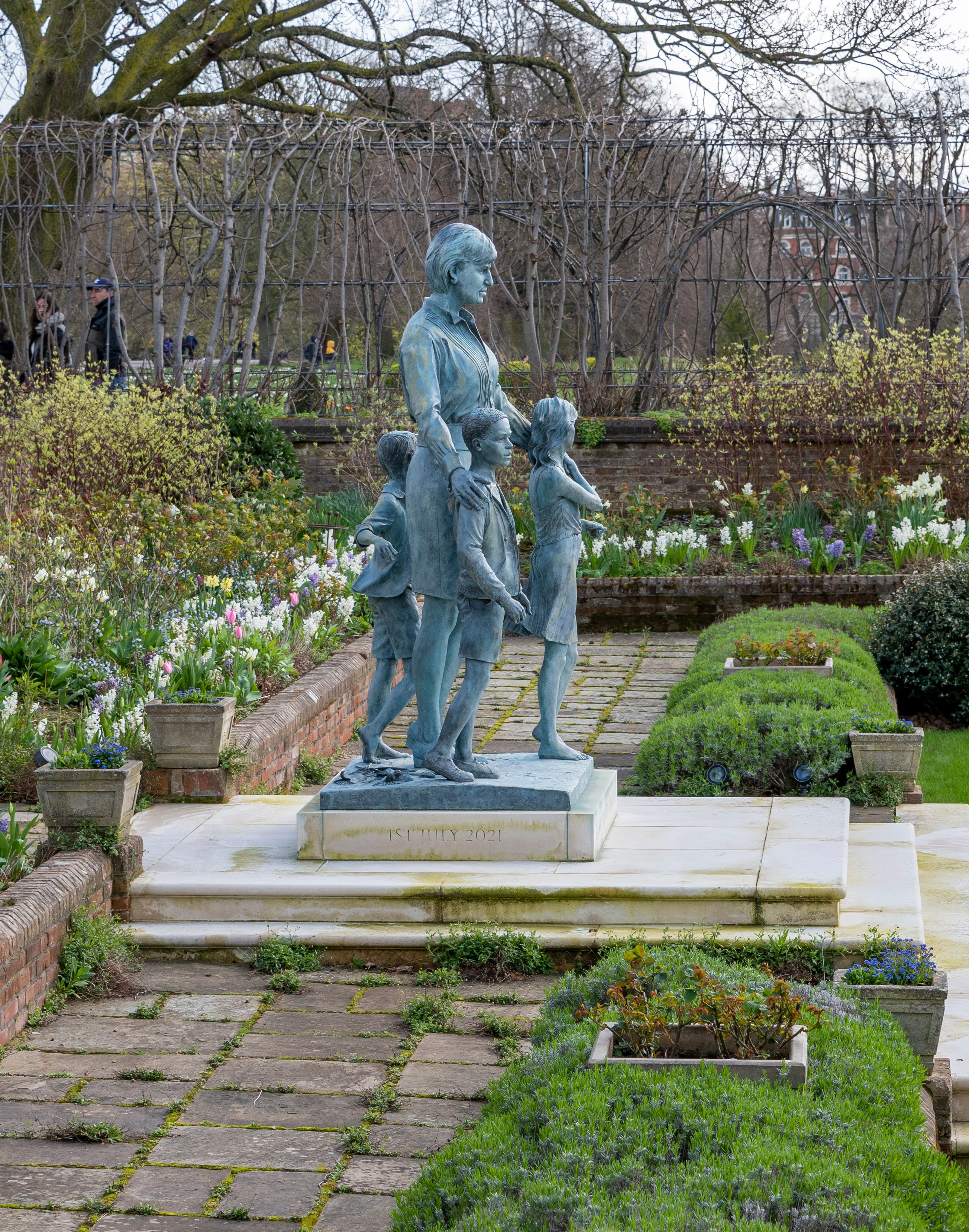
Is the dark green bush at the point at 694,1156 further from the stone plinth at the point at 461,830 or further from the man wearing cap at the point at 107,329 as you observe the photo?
the man wearing cap at the point at 107,329

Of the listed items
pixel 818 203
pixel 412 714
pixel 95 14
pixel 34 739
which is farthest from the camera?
pixel 95 14

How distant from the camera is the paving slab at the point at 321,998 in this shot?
4.76 meters

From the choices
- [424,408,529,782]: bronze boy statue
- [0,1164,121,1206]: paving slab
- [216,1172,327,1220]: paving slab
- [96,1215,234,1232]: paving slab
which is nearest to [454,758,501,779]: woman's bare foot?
[424,408,529,782]: bronze boy statue

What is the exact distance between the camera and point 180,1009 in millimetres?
4754

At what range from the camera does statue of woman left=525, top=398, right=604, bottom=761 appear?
579cm

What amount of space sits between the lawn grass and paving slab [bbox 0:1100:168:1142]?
15.3ft

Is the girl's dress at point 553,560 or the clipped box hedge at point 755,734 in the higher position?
the girl's dress at point 553,560

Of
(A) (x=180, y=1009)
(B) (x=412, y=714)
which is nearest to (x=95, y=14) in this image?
(B) (x=412, y=714)

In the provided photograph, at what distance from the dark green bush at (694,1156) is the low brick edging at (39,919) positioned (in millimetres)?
1711

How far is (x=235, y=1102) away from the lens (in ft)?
13.2

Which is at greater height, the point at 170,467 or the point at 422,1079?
the point at 170,467

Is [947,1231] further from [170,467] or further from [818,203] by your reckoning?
[818,203]

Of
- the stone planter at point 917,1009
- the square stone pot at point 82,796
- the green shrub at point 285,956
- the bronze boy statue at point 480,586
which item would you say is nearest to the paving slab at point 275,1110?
the green shrub at point 285,956

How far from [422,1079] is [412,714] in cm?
557
